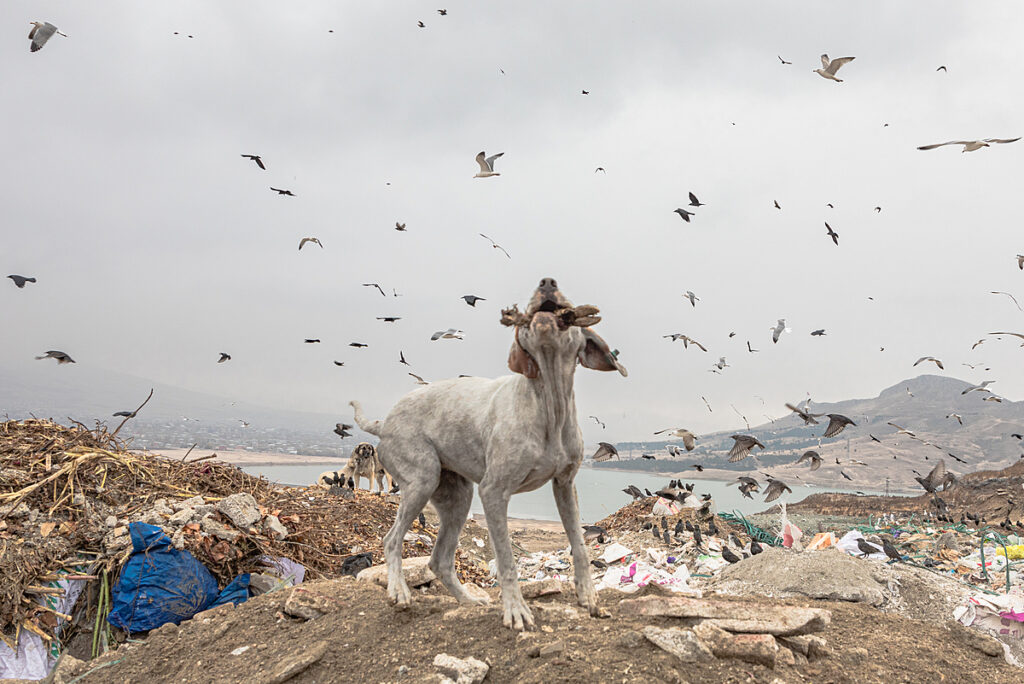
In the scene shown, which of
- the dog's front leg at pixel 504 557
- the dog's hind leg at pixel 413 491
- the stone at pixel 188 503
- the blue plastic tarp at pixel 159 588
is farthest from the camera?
the stone at pixel 188 503

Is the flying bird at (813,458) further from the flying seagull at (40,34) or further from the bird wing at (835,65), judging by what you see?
the flying seagull at (40,34)

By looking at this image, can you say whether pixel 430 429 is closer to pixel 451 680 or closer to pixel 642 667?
pixel 451 680

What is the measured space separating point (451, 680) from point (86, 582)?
4.05 metres

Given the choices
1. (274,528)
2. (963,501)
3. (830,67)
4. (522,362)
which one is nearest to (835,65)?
(830,67)

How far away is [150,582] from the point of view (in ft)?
16.2

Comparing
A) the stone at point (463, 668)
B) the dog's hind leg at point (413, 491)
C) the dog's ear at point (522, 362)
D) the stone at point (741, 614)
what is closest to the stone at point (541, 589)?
the stone at point (741, 614)

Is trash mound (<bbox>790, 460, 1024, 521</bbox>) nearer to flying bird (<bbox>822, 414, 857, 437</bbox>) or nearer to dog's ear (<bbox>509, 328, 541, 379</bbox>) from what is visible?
flying bird (<bbox>822, 414, 857, 437</bbox>)

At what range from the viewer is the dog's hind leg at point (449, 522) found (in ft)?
15.1

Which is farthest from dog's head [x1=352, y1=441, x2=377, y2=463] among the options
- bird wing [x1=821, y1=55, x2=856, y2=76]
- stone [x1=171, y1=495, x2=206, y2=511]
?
bird wing [x1=821, y1=55, x2=856, y2=76]

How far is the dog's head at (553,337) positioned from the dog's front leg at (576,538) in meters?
0.78

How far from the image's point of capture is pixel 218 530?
559cm

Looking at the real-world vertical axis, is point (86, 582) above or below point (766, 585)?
above

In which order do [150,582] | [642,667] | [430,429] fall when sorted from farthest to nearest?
[150,582] < [430,429] < [642,667]

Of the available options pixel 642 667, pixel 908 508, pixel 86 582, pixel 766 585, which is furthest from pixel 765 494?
pixel 908 508
